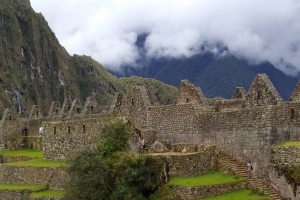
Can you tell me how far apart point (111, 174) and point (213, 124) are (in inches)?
198

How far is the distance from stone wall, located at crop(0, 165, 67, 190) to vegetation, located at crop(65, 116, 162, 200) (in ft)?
10.2

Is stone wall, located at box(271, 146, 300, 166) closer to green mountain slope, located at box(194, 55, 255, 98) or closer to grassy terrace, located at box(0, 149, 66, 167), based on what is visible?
grassy terrace, located at box(0, 149, 66, 167)

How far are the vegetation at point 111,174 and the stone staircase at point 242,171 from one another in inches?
113

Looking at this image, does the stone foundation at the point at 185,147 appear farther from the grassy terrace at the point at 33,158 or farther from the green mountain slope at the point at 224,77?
the green mountain slope at the point at 224,77

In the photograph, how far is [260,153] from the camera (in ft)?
71.2

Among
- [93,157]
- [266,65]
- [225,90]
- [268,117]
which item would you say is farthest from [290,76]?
[93,157]

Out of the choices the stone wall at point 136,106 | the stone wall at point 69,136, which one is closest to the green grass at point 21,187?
the stone wall at point 69,136

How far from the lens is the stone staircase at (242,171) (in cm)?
2073

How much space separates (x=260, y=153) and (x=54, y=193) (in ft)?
33.3

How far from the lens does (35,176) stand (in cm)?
2842

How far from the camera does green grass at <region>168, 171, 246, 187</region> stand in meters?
21.0

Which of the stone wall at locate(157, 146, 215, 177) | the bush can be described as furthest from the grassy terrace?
the stone wall at locate(157, 146, 215, 177)

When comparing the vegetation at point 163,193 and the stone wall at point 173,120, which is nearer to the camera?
the vegetation at point 163,193

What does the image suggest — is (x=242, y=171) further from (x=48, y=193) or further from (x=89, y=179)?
(x=48, y=193)
